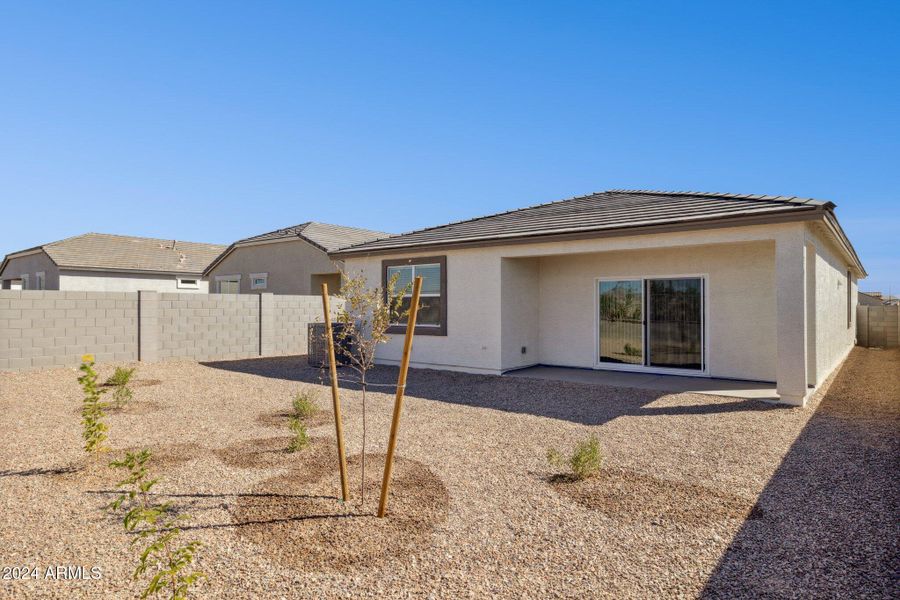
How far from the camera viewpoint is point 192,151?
1421cm

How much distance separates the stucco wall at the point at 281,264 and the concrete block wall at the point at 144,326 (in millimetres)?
4069

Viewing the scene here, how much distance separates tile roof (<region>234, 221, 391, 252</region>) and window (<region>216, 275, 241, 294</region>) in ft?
5.72

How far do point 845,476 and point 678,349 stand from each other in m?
6.01

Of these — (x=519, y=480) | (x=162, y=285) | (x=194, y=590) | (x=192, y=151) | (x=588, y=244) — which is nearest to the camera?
(x=194, y=590)

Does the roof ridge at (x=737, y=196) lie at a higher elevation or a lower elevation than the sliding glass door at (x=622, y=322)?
higher

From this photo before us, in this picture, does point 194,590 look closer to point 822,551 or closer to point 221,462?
point 221,462

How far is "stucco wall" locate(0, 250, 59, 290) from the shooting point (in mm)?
23850

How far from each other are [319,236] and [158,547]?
20.0m

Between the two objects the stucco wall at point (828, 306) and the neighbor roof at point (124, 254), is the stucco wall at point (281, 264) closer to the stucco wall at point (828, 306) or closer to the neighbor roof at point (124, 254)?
the neighbor roof at point (124, 254)

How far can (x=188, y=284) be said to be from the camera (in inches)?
1082

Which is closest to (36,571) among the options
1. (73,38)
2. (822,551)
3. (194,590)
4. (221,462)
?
(194,590)

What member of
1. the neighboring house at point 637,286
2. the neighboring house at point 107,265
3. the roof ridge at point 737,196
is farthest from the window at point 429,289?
the neighboring house at point 107,265

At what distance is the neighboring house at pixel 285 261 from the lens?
20.6m

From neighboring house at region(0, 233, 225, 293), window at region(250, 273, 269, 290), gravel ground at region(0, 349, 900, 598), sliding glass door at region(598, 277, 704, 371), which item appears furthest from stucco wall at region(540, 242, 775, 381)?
neighboring house at region(0, 233, 225, 293)
